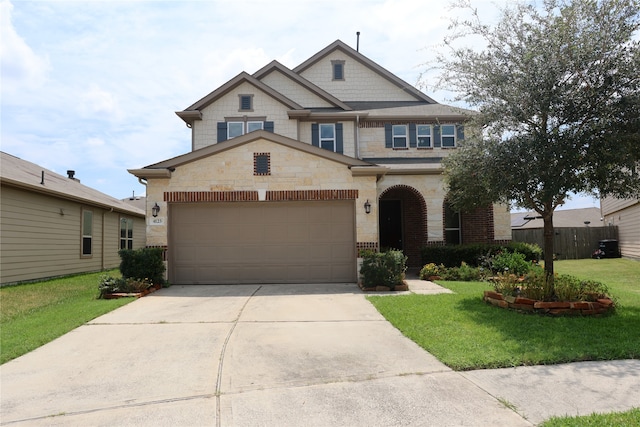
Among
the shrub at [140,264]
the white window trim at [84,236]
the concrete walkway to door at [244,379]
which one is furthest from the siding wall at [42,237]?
the concrete walkway to door at [244,379]

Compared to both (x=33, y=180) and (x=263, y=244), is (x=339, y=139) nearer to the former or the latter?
(x=263, y=244)

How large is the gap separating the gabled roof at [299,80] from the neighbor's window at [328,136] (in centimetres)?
105

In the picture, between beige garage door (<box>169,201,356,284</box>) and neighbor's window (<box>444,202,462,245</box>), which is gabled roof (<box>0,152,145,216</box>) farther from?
neighbor's window (<box>444,202,462,245</box>)

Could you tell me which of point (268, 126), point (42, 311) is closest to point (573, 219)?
point (268, 126)

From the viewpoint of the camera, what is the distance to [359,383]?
4.84 meters

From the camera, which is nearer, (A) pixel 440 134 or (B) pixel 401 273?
(B) pixel 401 273

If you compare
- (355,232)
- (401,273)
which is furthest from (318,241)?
(401,273)

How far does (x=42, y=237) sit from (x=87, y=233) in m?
3.36

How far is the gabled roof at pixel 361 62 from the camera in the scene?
21078mm

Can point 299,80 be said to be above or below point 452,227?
above

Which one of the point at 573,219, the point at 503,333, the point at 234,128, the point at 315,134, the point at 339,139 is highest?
the point at 234,128

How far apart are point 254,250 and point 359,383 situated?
27.4 feet

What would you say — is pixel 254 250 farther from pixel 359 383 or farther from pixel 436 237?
pixel 359 383

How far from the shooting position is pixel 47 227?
15.6 metres
